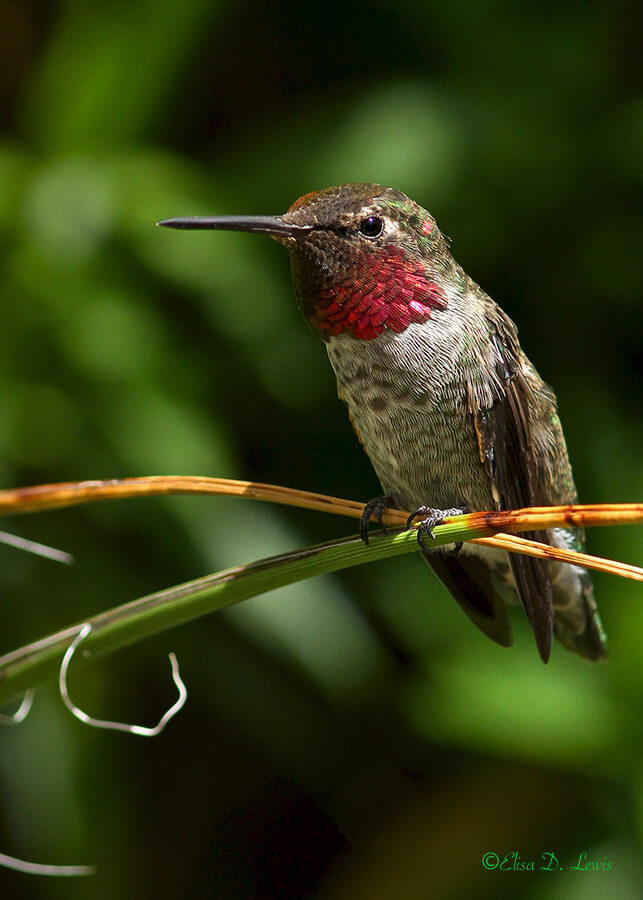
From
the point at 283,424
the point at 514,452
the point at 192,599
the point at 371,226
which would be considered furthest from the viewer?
the point at 283,424

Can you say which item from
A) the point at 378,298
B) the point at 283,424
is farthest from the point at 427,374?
the point at 283,424

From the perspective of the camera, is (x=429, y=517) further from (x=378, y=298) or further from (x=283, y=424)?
(x=283, y=424)

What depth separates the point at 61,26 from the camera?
8.55 feet

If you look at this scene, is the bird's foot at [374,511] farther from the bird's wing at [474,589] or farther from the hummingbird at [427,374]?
the bird's wing at [474,589]

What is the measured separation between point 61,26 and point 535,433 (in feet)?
6.42

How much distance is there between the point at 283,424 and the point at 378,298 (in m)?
1.41

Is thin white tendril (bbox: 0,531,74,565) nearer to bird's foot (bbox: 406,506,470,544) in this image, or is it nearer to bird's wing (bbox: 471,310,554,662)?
bird's foot (bbox: 406,506,470,544)

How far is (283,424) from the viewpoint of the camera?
264 cm

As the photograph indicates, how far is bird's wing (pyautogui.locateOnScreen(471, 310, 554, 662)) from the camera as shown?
142cm

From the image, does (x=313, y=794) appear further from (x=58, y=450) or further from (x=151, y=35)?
(x=151, y=35)

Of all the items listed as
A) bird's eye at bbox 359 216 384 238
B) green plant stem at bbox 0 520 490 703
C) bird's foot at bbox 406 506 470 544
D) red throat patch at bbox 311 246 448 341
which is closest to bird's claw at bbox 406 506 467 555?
bird's foot at bbox 406 506 470 544

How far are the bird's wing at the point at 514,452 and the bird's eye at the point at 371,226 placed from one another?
293 mm

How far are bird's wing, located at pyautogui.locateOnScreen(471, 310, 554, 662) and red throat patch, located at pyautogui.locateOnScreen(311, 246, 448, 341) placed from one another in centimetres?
17

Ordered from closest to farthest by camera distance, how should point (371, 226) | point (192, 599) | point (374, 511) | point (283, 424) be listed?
1. point (192, 599)
2. point (371, 226)
3. point (374, 511)
4. point (283, 424)
